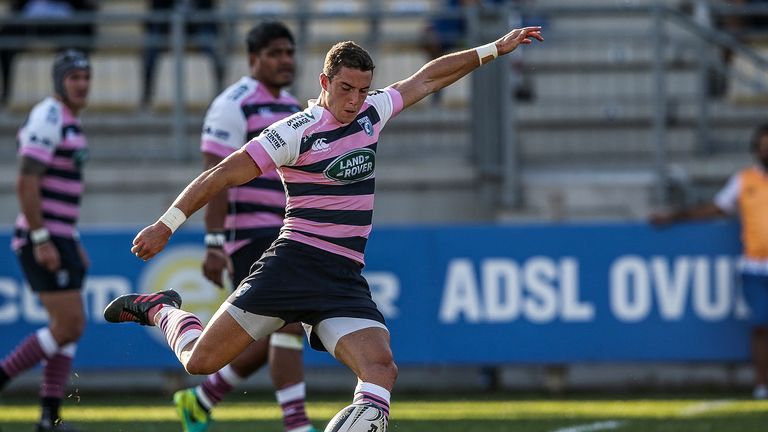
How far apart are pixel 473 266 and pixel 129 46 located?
4486 millimetres

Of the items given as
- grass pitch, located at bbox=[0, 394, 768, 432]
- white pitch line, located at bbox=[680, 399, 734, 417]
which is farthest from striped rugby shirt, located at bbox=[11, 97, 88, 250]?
white pitch line, located at bbox=[680, 399, 734, 417]

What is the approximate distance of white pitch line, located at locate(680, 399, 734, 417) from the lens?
10.4 metres

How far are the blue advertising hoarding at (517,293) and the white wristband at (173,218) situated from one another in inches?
223

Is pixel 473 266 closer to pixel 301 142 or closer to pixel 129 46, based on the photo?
pixel 129 46

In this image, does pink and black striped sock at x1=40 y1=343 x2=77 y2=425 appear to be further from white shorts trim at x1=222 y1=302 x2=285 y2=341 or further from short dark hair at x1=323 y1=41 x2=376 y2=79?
short dark hair at x1=323 y1=41 x2=376 y2=79

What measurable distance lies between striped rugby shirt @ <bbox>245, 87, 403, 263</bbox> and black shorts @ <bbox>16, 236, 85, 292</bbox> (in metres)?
3.24

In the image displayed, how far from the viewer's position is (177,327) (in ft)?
23.3

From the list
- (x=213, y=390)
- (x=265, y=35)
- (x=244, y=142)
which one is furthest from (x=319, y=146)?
(x=213, y=390)

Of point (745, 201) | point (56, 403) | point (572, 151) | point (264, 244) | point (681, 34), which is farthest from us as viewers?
point (681, 34)

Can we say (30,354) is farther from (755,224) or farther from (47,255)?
(755,224)

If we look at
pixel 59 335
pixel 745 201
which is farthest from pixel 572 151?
pixel 59 335

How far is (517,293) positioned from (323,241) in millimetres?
5557

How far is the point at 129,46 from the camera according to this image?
14086 mm

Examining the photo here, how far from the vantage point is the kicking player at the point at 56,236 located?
9.39 meters
